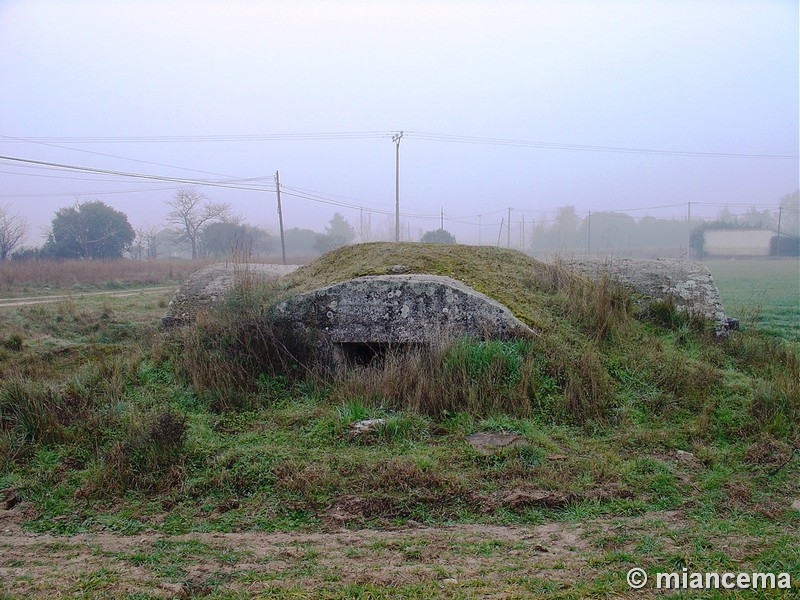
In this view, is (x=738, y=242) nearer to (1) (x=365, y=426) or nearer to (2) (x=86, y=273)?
(1) (x=365, y=426)

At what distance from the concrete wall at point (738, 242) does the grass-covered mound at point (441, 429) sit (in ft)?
87.0

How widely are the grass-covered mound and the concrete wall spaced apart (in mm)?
26520

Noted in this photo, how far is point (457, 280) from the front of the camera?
8344mm

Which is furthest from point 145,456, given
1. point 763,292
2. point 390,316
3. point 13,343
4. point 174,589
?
point 763,292

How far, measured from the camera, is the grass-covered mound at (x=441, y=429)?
434cm

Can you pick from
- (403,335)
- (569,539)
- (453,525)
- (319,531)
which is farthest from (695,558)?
(403,335)

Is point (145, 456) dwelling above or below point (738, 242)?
below

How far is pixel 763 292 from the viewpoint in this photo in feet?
54.4

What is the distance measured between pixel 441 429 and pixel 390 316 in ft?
7.10

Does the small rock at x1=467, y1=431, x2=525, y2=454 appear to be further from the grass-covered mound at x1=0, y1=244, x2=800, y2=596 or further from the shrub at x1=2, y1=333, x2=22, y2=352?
the shrub at x1=2, y1=333, x2=22, y2=352

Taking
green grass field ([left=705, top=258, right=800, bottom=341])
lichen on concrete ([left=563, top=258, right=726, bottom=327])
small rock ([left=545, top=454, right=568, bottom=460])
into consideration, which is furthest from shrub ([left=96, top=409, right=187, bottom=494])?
green grass field ([left=705, top=258, right=800, bottom=341])

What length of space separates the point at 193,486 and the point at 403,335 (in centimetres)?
350

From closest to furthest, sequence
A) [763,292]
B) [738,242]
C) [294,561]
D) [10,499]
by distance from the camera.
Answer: [294,561] → [10,499] → [763,292] → [738,242]

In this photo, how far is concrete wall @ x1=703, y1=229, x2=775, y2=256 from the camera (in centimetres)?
3225
